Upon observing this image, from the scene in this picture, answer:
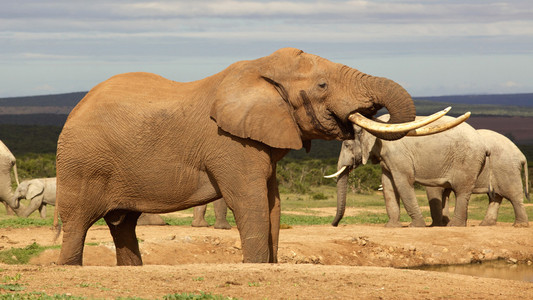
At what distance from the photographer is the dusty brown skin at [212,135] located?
32.3 ft

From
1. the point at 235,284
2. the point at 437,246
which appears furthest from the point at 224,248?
the point at 235,284

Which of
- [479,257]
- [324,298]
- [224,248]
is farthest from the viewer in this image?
[479,257]

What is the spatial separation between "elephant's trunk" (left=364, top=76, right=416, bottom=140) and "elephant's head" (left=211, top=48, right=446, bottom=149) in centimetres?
1

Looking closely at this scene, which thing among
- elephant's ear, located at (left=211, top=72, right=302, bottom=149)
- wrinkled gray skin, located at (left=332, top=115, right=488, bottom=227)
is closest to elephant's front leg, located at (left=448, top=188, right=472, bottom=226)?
wrinkled gray skin, located at (left=332, top=115, right=488, bottom=227)

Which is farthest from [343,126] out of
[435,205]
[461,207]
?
[435,205]

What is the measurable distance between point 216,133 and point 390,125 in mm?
1997

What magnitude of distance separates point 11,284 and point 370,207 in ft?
65.0

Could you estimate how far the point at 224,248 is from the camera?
1491 cm

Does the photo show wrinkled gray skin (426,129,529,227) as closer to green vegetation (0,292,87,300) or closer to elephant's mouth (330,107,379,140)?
elephant's mouth (330,107,379,140)

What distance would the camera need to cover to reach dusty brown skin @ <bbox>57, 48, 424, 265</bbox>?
32.3ft

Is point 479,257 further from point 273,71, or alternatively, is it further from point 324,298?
point 324,298

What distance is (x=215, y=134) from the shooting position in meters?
10.1

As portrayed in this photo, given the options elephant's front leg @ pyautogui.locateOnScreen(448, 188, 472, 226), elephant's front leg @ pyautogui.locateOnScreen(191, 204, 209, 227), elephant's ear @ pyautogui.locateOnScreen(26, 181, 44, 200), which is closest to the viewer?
elephant's front leg @ pyautogui.locateOnScreen(448, 188, 472, 226)

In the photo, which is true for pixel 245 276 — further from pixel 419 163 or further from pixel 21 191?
pixel 21 191
